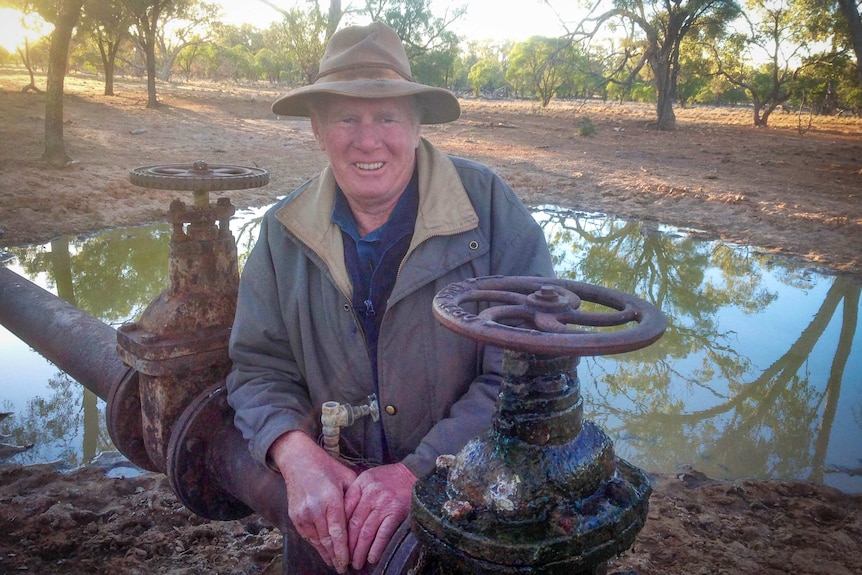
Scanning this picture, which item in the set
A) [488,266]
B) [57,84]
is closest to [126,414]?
[488,266]

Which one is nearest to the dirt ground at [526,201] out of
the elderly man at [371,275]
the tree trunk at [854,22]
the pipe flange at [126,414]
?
the pipe flange at [126,414]

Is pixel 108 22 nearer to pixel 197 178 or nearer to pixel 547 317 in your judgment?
pixel 197 178

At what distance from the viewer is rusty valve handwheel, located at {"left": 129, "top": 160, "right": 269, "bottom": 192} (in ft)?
6.71

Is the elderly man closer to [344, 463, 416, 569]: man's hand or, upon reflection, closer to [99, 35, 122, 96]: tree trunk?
[344, 463, 416, 569]: man's hand

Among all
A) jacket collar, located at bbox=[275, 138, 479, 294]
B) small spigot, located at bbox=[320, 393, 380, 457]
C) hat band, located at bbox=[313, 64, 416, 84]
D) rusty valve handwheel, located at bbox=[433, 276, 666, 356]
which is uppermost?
hat band, located at bbox=[313, 64, 416, 84]

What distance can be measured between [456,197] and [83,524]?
2232mm

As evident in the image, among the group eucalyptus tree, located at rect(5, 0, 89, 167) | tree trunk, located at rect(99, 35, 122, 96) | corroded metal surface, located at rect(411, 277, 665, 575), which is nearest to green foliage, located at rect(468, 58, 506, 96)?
tree trunk, located at rect(99, 35, 122, 96)

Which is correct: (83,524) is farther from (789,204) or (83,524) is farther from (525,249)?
(789,204)

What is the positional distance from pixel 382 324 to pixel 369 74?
0.77 meters

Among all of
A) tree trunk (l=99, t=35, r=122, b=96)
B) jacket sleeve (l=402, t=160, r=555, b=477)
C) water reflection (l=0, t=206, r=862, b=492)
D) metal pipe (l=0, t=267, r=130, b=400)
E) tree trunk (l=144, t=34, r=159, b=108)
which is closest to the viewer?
jacket sleeve (l=402, t=160, r=555, b=477)

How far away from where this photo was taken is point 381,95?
189 centimetres

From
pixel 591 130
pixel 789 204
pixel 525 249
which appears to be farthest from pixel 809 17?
pixel 525 249

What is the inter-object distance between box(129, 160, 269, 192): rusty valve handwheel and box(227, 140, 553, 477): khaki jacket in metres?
0.25

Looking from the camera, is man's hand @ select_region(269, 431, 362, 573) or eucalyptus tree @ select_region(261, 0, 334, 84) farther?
eucalyptus tree @ select_region(261, 0, 334, 84)
